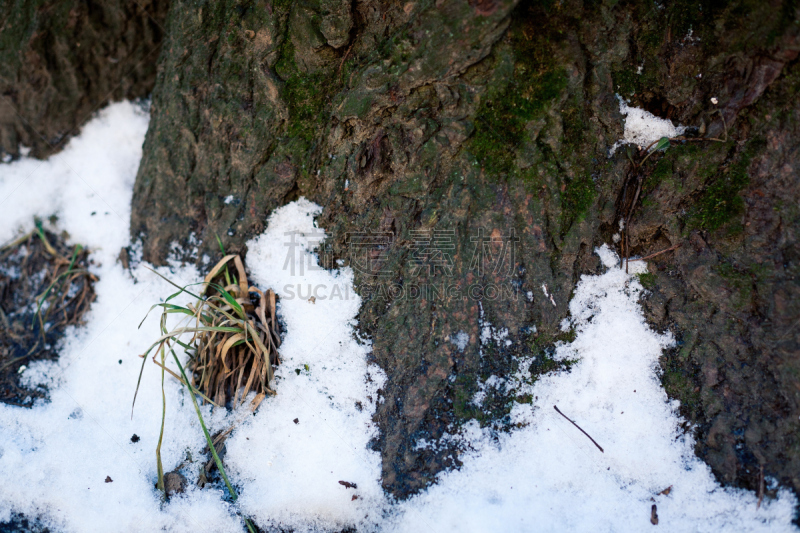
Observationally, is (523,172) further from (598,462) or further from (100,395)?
(100,395)

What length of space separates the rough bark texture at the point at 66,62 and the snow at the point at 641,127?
8.00ft

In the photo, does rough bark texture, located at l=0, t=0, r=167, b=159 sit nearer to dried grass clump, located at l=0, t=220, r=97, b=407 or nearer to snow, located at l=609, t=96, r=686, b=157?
dried grass clump, located at l=0, t=220, r=97, b=407

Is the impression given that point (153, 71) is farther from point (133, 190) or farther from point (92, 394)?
point (92, 394)

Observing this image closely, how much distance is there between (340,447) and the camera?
1769 mm

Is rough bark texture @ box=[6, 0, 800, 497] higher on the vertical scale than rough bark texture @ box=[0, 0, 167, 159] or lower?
lower

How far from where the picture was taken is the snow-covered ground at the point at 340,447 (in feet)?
5.37

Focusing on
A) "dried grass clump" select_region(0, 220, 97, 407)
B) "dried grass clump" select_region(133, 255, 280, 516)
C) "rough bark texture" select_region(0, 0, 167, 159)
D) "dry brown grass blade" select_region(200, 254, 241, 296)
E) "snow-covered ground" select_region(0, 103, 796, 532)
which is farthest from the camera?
"rough bark texture" select_region(0, 0, 167, 159)

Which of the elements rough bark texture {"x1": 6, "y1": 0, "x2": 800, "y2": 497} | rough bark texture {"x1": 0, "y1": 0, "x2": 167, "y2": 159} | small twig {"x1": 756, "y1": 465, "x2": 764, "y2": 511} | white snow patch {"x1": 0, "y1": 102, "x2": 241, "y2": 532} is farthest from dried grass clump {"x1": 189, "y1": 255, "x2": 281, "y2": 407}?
small twig {"x1": 756, "y1": 465, "x2": 764, "y2": 511}

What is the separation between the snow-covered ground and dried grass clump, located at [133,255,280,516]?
7 centimetres

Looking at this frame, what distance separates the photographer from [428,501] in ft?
5.56

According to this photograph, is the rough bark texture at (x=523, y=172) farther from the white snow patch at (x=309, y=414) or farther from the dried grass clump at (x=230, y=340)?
the dried grass clump at (x=230, y=340)

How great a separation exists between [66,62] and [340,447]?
2.51 metres

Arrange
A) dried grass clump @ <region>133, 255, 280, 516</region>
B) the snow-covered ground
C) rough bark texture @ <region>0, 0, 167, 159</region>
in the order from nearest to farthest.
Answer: the snow-covered ground < dried grass clump @ <region>133, 255, 280, 516</region> < rough bark texture @ <region>0, 0, 167, 159</region>

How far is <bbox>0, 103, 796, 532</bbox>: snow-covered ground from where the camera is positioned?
1.64m
